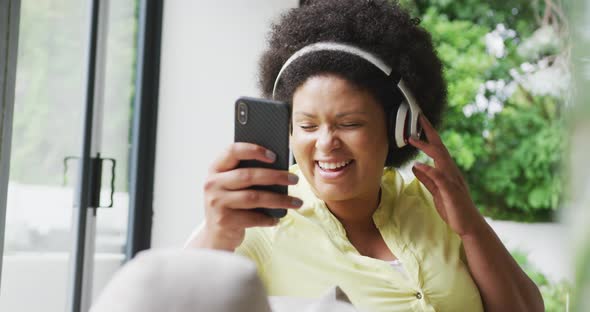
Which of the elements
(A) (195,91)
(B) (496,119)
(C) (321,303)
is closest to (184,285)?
(C) (321,303)

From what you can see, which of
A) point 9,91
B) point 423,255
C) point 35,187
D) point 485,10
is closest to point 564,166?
point 423,255

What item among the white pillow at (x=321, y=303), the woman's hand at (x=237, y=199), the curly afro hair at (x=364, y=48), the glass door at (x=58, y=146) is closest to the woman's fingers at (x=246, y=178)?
the woman's hand at (x=237, y=199)

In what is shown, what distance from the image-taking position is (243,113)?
974mm

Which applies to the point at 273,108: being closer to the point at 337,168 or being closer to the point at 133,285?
the point at 337,168

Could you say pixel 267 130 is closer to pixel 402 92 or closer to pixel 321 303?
pixel 402 92

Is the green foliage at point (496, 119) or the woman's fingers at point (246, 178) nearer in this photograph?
the woman's fingers at point (246, 178)

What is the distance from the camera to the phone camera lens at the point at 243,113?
97 cm

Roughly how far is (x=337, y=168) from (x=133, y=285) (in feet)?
2.30

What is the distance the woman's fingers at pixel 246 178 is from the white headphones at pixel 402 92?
246 millimetres

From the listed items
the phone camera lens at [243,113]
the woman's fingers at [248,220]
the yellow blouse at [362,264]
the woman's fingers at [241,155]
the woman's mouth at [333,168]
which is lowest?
the yellow blouse at [362,264]

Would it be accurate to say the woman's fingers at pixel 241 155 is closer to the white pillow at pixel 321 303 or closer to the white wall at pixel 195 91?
the white pillow at pixel 321 303

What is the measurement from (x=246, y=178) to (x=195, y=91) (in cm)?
190

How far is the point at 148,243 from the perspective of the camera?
2.77 metres

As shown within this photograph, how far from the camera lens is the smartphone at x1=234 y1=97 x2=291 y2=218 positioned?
0.94 metres
